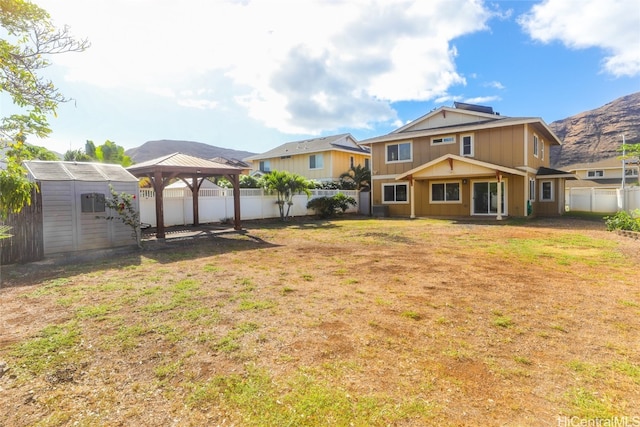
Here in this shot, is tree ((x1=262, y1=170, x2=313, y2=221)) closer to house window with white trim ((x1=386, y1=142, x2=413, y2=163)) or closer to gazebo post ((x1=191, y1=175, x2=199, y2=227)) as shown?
gazebo post ((x1=191, y1=175, x2=199, y2=227))

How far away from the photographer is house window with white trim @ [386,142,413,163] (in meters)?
20.4

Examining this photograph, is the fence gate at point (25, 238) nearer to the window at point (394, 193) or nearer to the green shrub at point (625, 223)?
the green shrub at point (625, 223)

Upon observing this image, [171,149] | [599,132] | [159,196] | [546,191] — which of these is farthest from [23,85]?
[599,132]

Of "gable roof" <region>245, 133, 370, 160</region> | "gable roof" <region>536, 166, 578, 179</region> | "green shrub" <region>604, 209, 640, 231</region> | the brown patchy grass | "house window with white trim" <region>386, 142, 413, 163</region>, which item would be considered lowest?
the brown patchy grass

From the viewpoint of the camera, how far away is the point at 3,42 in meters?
2.60

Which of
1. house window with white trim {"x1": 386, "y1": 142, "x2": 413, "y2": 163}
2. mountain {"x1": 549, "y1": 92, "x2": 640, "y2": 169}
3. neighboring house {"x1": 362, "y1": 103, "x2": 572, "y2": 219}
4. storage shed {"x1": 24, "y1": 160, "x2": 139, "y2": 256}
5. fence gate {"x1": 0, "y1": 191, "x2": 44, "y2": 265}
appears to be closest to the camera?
fence gate {"x1": 0, "y1": 191, "x2": 44, "y2": 265}

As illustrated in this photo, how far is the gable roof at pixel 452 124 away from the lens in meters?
16.9

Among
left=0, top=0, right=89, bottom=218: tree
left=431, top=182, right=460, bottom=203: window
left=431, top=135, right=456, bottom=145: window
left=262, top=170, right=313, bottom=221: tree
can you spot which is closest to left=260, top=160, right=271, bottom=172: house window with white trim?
left=262, top=170, right=313, bottom=221: tree

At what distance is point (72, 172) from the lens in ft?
28.2

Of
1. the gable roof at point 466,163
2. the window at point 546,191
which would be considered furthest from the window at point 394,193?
the window at point 546,191

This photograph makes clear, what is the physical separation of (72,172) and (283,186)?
991 cm

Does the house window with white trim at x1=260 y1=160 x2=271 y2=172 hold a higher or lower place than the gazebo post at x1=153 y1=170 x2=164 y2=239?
higher

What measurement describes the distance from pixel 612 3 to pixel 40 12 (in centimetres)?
1284

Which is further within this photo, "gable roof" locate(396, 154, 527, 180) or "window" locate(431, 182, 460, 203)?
"window" locate(431, 182, 460, 203)
